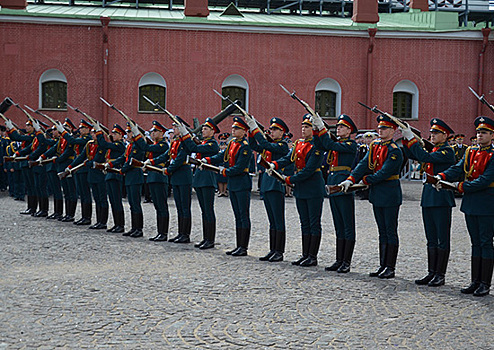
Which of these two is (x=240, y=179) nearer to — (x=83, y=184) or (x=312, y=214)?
(x=312, y=214)

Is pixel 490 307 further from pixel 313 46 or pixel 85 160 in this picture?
pixel 313 46

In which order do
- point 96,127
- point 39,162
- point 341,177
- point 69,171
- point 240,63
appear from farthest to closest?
point 240,63
point 39,162
point 69,171
point 96,127
point 341,177

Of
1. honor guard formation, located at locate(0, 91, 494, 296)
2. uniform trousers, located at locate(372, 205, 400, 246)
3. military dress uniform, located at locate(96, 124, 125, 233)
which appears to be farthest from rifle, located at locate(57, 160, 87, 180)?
uniform trousers, located at locate(372, 205, 400, 246)

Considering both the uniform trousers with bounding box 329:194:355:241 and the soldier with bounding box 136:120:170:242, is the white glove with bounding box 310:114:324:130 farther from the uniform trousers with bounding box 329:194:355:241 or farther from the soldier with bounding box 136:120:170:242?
the soldier with bounding box 136:120:170:242

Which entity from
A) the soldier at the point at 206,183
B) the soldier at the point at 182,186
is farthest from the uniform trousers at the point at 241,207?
the soldier at the point at 182,186

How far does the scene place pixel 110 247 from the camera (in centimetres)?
1009

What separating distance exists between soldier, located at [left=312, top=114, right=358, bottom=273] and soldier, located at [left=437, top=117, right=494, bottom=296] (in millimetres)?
1568

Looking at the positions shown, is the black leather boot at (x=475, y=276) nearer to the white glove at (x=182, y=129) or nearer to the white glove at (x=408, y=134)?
the white glove at (x=408, y=134)

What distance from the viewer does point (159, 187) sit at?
37.0 ft

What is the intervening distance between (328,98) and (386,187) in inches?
792

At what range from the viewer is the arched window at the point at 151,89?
87.0 feet

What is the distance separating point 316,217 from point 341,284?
4.84ft

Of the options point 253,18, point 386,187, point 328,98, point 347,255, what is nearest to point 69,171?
point 347,255

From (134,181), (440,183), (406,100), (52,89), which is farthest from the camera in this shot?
(406,100)
